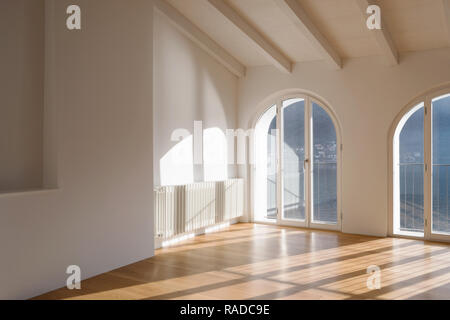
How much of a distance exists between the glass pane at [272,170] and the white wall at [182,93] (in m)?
0.81

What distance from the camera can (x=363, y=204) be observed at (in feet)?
20.0

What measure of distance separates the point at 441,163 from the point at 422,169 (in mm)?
260

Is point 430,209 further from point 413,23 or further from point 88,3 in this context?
point 88,3

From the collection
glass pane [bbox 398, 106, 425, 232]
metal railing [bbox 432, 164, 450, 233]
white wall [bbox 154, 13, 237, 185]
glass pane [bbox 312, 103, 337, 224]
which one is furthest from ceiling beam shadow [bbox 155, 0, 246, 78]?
metal railing [bbox 432, 164, 450, 233]

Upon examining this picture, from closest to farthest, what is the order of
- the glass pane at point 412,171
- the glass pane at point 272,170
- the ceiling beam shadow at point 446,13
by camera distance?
the ceiling beam shadow at point 446,13 < the glass pane at point 412,171 < the glass pane at point 272,170

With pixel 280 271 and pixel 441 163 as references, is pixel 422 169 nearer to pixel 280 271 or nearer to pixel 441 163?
pixel 441 163

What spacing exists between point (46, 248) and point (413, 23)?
502 centimetres

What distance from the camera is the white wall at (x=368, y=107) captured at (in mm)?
5672

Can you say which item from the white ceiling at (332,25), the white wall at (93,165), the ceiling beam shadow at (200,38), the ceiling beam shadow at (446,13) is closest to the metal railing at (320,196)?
the white ceiling at (332,25)

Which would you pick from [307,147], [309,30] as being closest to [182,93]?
[309,30]

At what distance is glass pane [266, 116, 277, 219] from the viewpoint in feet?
22.8

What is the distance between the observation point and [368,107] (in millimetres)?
6004

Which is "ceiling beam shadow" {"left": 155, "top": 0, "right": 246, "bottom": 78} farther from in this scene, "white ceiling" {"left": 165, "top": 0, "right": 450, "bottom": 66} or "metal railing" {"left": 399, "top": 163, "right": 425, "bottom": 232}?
"metal railing" {"left": 399, "top": 163, "right": 425, "bottom": 232}

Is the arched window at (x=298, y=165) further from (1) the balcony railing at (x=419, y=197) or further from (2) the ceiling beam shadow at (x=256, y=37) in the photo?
(1) the balcony railing at (x=419, y=197)
